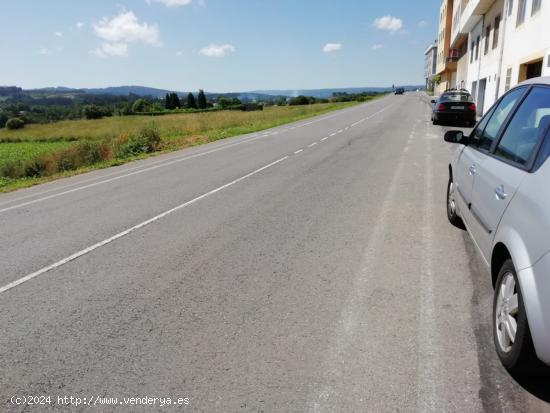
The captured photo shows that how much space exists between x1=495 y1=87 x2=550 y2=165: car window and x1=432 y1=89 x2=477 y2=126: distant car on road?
1888cm

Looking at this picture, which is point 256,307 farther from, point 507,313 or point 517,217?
point 517,217

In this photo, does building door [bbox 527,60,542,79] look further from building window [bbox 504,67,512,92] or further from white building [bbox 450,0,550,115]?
building window [bbox 504,67,512,92]

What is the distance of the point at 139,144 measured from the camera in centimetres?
2003

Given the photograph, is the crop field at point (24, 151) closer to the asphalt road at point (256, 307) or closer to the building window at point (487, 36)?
the asphalt road at point (256, 307)

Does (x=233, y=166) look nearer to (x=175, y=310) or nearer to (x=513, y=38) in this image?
(x=175, y=310)

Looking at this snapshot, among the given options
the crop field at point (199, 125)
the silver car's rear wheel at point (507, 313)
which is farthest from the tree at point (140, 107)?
the silver car's rear wheel at point (507, 313)

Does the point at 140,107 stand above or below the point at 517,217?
below

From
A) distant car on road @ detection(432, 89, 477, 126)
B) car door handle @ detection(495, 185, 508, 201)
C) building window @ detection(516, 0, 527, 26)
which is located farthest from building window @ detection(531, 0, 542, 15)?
car door handle @ detection(495, 185, 508, 201)

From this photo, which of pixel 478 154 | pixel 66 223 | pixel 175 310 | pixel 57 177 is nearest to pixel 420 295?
pixel 478 154

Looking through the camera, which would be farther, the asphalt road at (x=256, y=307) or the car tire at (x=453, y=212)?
the car tire at (x=453, y=212)

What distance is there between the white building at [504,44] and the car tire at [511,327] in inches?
550

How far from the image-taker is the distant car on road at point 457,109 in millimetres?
20719

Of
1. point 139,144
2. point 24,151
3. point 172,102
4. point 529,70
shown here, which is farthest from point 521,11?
point 172,102

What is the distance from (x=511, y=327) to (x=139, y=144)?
19.3 metres
